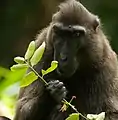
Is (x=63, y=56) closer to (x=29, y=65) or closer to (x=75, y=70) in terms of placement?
(x=75, y=70)

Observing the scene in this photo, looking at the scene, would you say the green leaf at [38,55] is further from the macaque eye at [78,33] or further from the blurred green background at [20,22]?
the blurred green background at [20,22]

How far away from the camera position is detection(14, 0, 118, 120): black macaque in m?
4.92

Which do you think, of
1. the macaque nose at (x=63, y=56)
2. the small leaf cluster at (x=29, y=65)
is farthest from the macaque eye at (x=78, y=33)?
the small leaf cluster at (x=29, y=65)

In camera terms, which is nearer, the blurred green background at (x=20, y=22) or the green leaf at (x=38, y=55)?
the green leaf at (x=38, y=55)

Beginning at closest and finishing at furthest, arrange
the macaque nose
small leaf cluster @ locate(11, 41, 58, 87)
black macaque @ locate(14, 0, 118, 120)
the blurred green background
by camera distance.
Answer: small leaf cluster @ locate(11, 41, 58, 87), the macaque nose, black macaque @ locate(14, 0, 118, 120), the blurred green background

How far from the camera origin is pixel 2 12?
10469mm

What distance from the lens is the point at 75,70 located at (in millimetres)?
5039

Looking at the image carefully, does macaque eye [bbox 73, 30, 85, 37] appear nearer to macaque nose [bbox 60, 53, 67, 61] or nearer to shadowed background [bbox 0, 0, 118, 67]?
macaque nose [bbox 60, 53, 67, 61]

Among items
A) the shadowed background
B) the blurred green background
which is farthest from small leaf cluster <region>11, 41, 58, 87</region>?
the shadowed background

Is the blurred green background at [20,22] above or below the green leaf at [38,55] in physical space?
above

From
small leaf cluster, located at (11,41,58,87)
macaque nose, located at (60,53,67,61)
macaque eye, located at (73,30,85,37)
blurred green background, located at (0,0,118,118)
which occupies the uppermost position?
blurred green background, located at (0,0,118,118)

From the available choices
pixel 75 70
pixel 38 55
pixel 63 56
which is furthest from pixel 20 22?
pixel 38 55

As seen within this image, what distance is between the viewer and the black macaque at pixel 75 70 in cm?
492

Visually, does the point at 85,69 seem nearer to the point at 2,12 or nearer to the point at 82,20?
the point at 82,20
